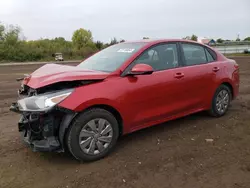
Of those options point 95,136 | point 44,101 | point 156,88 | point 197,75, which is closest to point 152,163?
point 95,136

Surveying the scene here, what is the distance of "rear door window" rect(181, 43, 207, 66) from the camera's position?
4730 mm

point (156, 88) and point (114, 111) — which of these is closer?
point (114, 111)

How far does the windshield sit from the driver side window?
0.18 metres

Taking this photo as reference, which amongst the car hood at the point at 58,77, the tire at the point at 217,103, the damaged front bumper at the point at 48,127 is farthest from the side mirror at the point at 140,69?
the tire at the point at 217,103

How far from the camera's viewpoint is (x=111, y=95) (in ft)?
11.6

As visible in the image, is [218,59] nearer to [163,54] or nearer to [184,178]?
[163,54]

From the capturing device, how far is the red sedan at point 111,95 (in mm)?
3270

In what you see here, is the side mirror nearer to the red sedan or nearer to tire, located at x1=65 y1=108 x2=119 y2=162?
the red sedan

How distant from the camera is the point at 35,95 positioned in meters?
3.38

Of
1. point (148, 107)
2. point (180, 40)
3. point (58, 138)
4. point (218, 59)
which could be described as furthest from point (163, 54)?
point (58, 138)

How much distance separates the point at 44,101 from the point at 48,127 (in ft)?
1.13

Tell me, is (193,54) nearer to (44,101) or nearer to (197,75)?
(197,75)

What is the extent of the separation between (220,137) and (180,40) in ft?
6.24

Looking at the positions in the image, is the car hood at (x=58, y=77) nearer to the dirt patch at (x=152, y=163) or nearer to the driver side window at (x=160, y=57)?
the driver side window at (x=160, y=57)
